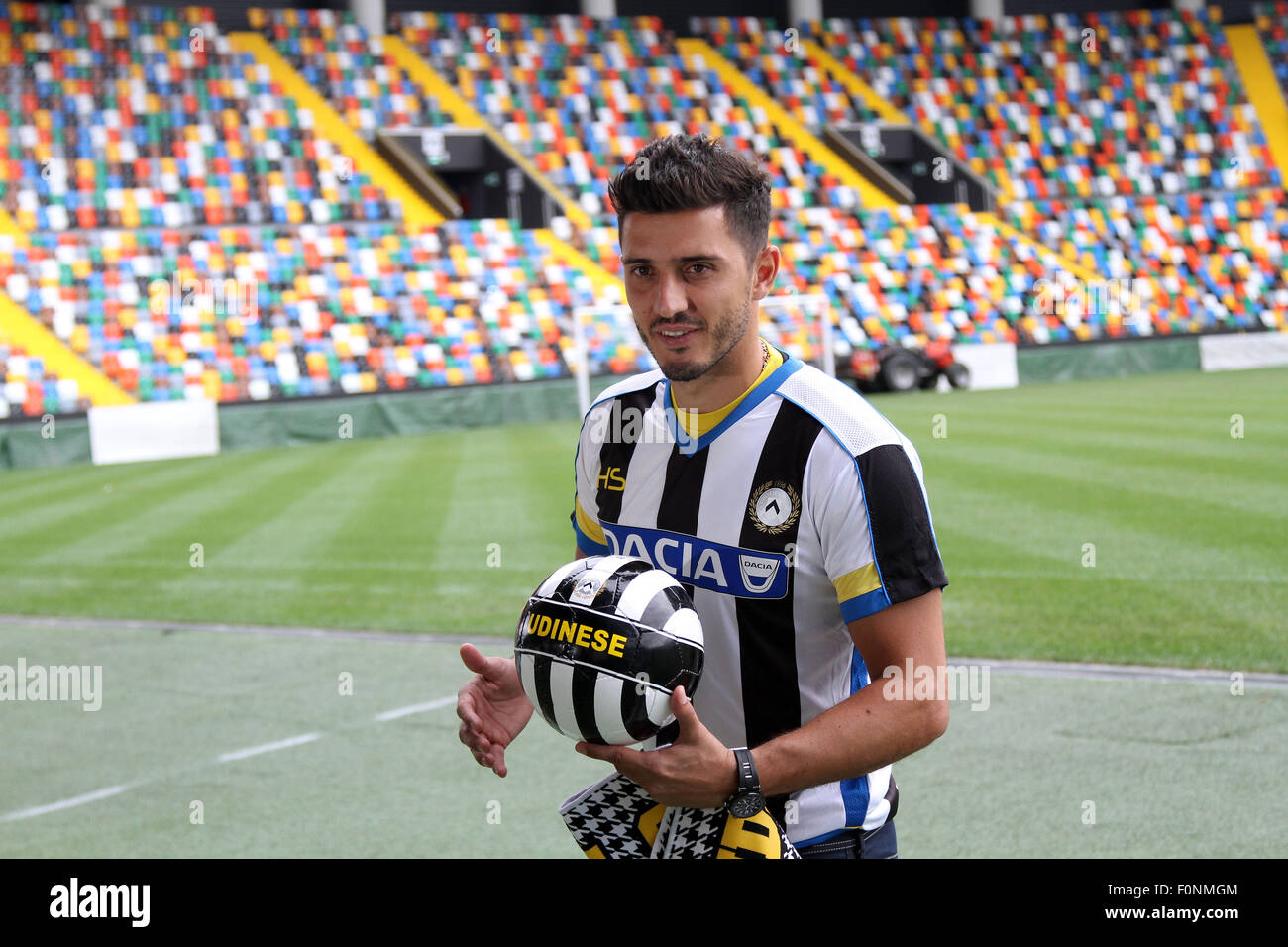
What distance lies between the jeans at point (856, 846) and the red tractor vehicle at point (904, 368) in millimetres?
27575

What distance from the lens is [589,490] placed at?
→ 3.14m

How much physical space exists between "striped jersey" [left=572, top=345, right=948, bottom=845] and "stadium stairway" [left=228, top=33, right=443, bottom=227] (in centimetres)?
3055

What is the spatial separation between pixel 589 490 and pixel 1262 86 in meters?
43.8

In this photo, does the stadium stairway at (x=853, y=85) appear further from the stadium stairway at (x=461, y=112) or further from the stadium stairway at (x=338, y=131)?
the stadium stairway at (x=338, y=131)

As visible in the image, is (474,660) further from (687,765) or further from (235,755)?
(235,755)

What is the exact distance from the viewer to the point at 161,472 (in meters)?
21.8

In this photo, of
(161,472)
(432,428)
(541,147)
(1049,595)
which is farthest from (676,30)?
(1049,595)

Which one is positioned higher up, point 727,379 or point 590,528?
point 727,379

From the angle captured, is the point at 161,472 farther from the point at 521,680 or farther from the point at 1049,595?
the point at 521,680

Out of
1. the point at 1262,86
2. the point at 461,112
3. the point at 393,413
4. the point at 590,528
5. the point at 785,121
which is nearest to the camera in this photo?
the point at 590,528

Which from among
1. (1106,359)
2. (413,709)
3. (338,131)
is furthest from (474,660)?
(338,131)

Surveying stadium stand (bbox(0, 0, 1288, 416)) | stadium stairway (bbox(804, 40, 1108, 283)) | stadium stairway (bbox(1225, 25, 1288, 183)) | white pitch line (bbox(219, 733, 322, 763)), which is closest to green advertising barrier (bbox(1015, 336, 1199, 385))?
stadium stand (bbox(0, 0, 1288, 416))

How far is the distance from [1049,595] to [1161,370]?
24629mm
